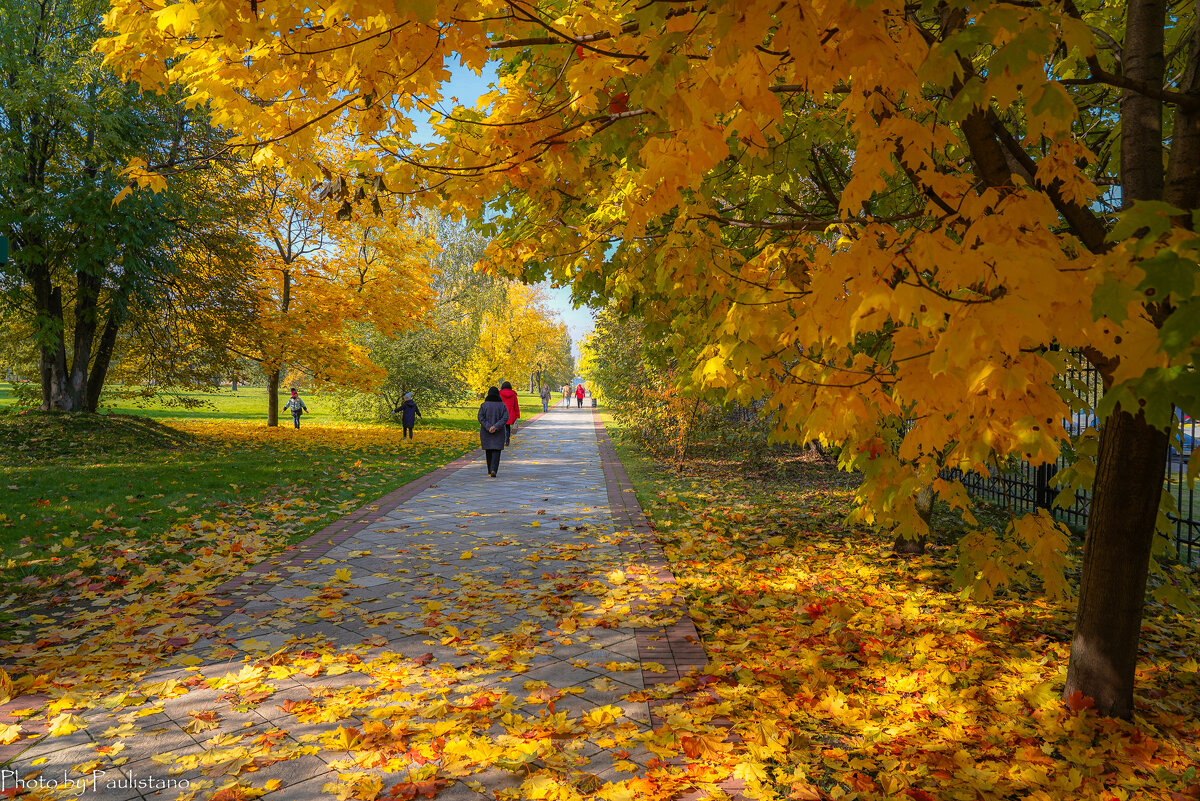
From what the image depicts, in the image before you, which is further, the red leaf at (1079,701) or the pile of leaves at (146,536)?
the pile of leaves at (146,536)

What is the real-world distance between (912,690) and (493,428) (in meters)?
9.53

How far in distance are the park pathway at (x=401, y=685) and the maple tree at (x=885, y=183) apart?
187 cm

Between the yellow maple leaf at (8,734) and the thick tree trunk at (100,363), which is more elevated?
the thick tree trunk at (100,363)

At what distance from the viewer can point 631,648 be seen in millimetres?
4328

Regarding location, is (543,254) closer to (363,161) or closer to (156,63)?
(363,161)

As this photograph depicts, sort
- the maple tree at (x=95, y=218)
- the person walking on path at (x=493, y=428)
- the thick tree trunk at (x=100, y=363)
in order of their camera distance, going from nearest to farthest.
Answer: the person walking on path at (x=493, y=428) < the maple tree at (x=95, y=218) < the thick tree trunk at (x=100, y=363)

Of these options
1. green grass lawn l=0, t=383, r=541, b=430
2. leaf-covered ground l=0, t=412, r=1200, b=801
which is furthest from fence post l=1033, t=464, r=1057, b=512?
green grass lawn l=0, t=383, r=541, b=430

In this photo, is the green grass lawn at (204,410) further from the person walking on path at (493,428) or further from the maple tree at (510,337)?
the person walking on path at (493,428)

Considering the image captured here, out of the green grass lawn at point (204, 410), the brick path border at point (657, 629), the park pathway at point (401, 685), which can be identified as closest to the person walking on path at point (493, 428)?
the brick path border at point (657, 629)

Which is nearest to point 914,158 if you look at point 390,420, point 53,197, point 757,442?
point 757,442

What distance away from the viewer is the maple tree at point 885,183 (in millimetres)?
2305

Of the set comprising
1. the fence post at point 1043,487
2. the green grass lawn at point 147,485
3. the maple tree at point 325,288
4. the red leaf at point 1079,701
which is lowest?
the red leaf at point 1079,701

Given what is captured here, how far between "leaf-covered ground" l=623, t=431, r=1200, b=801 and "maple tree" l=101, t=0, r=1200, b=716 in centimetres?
44

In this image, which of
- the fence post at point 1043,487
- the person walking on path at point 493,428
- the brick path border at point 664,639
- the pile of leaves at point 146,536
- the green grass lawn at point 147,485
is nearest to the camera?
the brick path border at point 664,639
